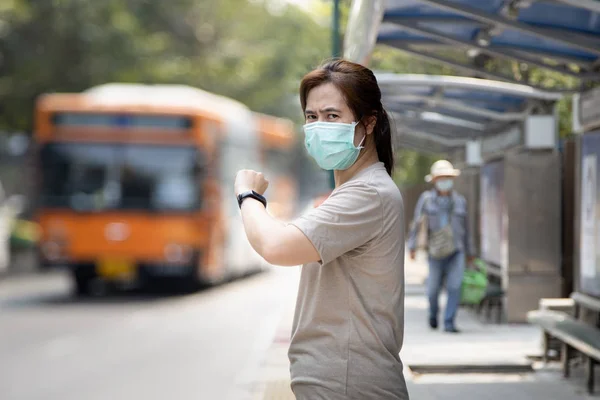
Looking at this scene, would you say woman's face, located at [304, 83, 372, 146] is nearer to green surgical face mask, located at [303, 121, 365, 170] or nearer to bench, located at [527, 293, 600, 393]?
green surgical face mask, located at [303, 121, 365, 170]

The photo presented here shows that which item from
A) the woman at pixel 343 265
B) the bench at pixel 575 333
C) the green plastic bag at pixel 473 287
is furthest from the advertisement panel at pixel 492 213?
the woman at pixel 343 265

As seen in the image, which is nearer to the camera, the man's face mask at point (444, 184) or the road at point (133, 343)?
the road at point (133, 343)

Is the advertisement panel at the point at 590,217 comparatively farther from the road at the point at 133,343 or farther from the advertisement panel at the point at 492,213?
the advertisement panel at the point at 492,213

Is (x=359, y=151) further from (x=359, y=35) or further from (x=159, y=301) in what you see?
(x=159, y=301)

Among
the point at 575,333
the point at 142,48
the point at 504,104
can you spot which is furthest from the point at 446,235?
the point at 142,48

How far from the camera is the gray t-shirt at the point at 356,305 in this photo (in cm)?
312

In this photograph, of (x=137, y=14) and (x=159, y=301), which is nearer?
(x=159, y=301)

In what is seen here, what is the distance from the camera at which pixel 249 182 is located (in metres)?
3.29

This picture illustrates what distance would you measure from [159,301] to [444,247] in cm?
1008

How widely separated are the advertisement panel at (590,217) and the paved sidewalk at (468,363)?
2.55ft

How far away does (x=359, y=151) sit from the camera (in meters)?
3.33

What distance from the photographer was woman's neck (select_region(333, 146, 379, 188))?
337 cm

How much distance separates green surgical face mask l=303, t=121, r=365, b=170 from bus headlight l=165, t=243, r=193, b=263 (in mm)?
17680

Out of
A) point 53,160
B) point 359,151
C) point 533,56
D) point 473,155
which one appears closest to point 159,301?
point 53,160
